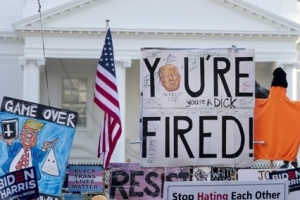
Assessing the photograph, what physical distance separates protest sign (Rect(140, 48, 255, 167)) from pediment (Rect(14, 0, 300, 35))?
2201 cm

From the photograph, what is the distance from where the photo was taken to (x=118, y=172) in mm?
12414

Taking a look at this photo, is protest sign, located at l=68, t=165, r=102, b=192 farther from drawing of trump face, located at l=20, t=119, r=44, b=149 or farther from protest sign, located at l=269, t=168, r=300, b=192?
protest sign, located at l=269, t=168, r=300, b=192

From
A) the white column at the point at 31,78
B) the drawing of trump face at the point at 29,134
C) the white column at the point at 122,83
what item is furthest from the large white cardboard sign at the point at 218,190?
the white column at the point at 31,78

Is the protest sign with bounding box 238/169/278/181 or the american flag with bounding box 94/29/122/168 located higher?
the american flag with bounding box 94/29/122/168

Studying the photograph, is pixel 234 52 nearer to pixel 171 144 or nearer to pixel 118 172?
pixel 171 144

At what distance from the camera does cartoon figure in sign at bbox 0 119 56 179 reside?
1264 centimetres

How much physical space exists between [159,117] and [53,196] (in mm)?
1792

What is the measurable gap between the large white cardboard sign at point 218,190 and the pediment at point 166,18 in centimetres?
2575

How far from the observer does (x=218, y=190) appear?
317 inches

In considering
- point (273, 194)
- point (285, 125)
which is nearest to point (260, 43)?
point (285, 125)

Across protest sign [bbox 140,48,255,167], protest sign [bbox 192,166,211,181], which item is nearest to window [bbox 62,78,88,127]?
protest sign [bbox 192,166,211,181]

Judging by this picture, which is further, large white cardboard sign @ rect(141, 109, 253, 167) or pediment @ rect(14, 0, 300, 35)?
pediment @ rect(14, 0, 300, 35)

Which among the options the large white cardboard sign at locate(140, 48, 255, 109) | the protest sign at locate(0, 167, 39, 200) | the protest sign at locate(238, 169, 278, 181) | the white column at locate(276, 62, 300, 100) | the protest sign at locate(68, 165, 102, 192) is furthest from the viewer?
the white column at locate(276, 62, 300, 100)

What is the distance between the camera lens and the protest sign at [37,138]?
12.6 m
